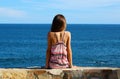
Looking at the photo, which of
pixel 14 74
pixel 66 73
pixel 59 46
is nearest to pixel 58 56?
pixel 59 46

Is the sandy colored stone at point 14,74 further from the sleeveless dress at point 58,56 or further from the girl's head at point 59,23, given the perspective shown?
the girl's head at point 59,23

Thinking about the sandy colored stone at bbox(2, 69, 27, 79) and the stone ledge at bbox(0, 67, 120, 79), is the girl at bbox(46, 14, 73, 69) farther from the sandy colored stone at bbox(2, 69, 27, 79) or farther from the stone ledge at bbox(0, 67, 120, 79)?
the sandy colored stone at bbox(2, 69, 27, 79)

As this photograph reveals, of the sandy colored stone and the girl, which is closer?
the sandy colored stone

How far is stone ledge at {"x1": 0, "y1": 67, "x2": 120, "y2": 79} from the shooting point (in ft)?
22.7

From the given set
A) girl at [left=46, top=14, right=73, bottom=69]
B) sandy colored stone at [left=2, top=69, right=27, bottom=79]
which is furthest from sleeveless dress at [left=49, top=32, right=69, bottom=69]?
sandy colored stone at [left=2, top=69, right=27, bottom=79]

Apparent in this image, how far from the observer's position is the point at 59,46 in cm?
737

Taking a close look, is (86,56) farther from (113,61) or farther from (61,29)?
(61,29)

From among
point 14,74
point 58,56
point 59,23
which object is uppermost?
point 59,23

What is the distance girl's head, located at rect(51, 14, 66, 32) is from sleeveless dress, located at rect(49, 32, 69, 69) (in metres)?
0.22

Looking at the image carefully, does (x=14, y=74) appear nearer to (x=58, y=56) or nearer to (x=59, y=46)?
(x=58, y=56)

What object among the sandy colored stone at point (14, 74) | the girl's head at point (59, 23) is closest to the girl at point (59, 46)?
the girl's head at point (59, 23)

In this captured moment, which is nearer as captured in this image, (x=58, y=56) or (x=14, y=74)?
(x=14, y=74)

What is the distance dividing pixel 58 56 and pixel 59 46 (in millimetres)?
177

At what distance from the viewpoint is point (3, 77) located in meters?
6.86
